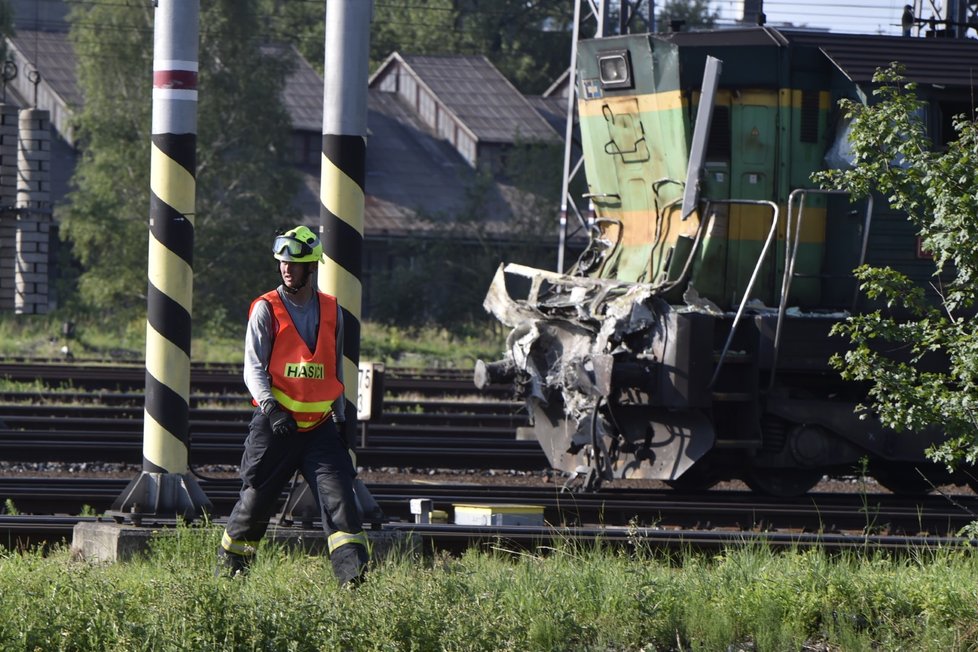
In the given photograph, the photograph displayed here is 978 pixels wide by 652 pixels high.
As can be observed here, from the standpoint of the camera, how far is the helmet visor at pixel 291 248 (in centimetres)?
670

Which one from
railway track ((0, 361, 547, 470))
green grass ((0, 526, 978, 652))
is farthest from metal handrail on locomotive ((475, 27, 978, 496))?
green grass ((0, 526, 978, 652))

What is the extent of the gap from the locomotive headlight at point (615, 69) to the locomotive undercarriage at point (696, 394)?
5.48 feet

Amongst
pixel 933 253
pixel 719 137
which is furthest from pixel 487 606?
pixel 719 137

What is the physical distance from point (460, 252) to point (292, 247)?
29.7 meters

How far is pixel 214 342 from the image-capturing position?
2864 cm

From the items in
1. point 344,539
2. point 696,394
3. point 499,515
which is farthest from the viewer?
point 696,394

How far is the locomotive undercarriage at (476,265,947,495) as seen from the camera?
1062 centimetres

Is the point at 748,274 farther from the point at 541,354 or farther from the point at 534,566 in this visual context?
the point at 534,566

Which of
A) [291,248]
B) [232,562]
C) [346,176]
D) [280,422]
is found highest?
[346,176]

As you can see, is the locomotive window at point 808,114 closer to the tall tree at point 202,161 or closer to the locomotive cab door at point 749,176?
the locomotive cab door at point 749,176

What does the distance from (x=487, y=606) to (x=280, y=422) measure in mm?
1436

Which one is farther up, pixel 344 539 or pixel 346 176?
pixel 346 176

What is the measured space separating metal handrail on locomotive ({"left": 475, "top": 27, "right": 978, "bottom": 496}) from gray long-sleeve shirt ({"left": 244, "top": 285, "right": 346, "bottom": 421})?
4.15m

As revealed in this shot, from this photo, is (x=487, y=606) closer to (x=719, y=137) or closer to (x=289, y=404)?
(x=289, y=404)
